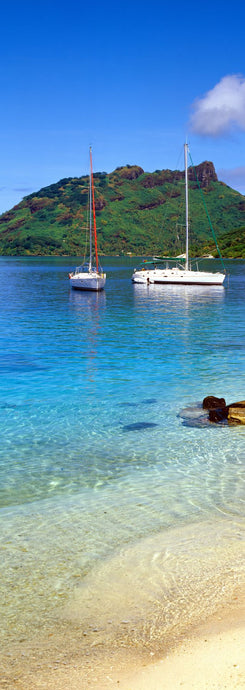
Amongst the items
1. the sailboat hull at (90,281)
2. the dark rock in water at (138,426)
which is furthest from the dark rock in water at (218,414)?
the sailboat hull at (90,281)

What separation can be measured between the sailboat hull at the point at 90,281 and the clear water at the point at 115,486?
128 feet

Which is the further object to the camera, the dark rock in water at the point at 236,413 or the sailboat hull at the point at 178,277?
the sailboat hull at the point at 178,277

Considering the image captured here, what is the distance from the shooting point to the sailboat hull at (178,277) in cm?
7688

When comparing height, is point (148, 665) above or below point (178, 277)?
below

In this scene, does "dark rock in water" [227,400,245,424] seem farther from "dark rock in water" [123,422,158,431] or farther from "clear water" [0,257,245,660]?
"dark rock in water" [123,422,158,431]

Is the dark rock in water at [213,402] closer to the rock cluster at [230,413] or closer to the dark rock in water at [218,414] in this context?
the rock cluster at [230,413]

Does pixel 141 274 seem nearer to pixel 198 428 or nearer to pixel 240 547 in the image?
pixel 198 428

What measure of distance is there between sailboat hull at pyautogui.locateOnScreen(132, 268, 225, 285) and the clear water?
52.1m

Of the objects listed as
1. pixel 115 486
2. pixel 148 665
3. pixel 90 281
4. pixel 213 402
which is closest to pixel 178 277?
pixel 90 281

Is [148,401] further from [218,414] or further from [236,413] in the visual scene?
[236,413]

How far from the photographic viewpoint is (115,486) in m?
10.3

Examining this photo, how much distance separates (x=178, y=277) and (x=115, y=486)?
70.5 m

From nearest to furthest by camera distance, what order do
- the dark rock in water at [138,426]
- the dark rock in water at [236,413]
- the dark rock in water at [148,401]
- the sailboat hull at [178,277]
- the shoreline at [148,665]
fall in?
the shoreline at [148,665] → the dark rock in water at [138,426] → the dark rock in water at [236,413] → the dark rock in water at [148,401] → the sailboat hull at [178,277]

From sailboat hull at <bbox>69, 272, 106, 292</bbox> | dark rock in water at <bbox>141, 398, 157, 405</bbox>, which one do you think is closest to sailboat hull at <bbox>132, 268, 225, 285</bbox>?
sailboat hull at <bbox>69, 272, 106, 292</bbox>
